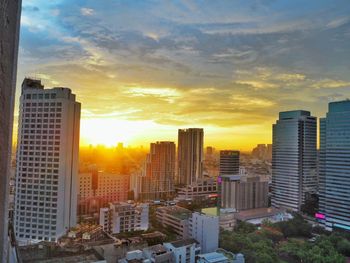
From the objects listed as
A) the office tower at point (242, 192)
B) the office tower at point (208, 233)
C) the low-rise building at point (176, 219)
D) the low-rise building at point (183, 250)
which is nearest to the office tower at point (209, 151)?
the office tower at point (242, 192)

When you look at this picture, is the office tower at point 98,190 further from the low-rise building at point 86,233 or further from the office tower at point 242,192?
the low-rise building at point 86,233

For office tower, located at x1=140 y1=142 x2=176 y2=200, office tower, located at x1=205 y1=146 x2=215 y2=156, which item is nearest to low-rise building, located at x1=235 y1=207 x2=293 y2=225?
office tower, located at x1=140 y1=142 x2=176 y2=200

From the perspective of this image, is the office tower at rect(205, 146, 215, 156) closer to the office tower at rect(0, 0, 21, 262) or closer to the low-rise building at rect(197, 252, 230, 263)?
the low-rise building at rect(197, 252, 230, 263)

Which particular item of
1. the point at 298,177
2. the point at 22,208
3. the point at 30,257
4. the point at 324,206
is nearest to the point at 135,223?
the point at 22,208

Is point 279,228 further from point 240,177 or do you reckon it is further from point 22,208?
point 22,208

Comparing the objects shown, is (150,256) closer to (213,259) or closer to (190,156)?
(213,259)

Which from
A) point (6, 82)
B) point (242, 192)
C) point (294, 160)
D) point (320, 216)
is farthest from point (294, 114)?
point (6, 82)
